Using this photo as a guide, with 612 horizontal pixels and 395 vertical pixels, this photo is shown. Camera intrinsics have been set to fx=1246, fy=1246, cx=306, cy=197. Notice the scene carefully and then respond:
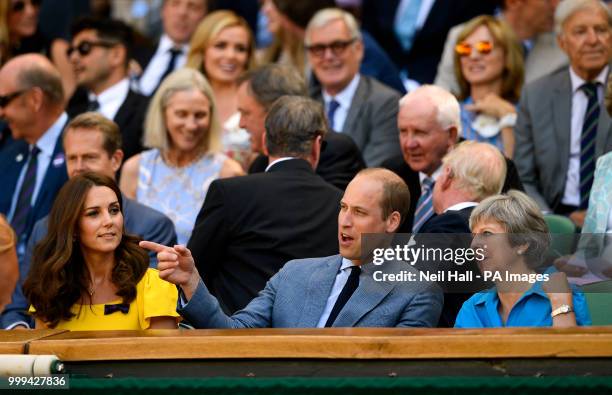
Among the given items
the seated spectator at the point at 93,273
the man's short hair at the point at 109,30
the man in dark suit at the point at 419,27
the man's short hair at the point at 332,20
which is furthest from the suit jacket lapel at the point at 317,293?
the man in dark suit at the point at 419,27

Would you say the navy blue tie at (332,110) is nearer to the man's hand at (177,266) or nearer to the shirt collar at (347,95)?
the shirt collar at (347,95)

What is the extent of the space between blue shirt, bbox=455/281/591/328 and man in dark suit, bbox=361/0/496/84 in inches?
188

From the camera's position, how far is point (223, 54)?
8.62 metres

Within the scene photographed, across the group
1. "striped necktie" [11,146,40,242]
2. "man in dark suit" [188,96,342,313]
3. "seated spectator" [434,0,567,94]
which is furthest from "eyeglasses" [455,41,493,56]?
"striped necktie" [11,146,40,242]

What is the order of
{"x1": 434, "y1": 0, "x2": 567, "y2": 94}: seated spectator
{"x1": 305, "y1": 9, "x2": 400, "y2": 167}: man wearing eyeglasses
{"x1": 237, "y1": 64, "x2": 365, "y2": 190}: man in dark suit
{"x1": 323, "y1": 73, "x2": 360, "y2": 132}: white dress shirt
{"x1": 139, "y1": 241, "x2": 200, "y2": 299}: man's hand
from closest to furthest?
{"x1": 139, "y1": 241, "x2": 200, "y2": 299}: man's hand → {"x1": 237, "y1": 64, "x2": 365, "y2": 190}: man in dark suit → {"x1": 305, "y1": 9, "x2": 400, "y2": 167}: man wearing eyeglasses → {"x1": 323, "y1": 73, "x2": 360, "y2": 132}: white dress shirt → {"x1": 434, "y1": 0, "x2": 567, "y2": 94}: seated spectator

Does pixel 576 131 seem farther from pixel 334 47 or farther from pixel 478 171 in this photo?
pixel 478 171

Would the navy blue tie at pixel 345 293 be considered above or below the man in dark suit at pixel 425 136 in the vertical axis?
below

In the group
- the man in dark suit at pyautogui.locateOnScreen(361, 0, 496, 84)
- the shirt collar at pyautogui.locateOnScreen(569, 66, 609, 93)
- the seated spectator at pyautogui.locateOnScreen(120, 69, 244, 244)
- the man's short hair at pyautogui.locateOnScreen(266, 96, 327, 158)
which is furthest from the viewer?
the man in dark suit at pyautogui.locateOnScreen(361, 0, 496, 84)

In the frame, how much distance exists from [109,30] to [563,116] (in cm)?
339

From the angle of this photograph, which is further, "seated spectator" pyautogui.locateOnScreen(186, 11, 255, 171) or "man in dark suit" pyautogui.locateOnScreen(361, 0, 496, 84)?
"man in dark suit" pyautogui.locateOnScreen(361, 0, 496, 84)

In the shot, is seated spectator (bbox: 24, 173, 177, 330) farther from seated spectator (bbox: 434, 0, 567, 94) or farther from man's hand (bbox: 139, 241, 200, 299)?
seated spectator (bbox: 434, 0, 567, 94)

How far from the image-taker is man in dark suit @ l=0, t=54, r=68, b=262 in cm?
761

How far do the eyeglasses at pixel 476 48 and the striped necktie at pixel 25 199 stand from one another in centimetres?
275

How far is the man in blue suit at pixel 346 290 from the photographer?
454cm
